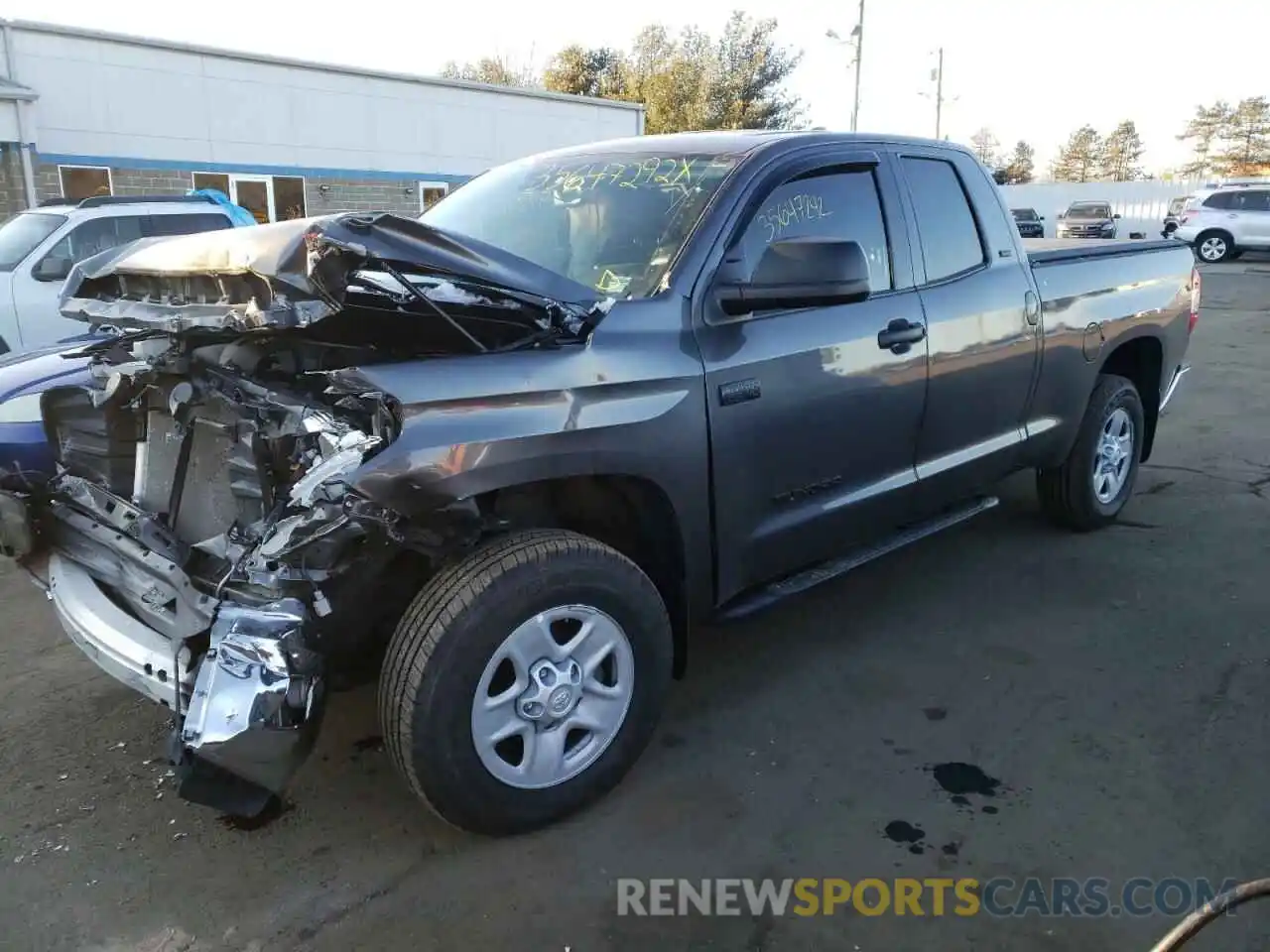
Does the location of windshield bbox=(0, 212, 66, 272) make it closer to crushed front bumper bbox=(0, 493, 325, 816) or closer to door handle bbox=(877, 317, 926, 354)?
crushed front bumper bbox=(0, 493, 325, 816)

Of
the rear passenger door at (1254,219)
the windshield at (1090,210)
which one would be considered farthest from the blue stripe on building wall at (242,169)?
the windshield at (1090,210)

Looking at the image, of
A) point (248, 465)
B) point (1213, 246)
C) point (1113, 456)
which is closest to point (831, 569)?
point (248, 465)

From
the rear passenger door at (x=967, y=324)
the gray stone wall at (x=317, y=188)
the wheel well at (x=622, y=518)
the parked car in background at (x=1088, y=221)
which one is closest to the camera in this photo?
the wheel well at (x=622, y=518)

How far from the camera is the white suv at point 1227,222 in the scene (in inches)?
1025

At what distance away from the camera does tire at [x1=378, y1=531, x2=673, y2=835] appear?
8.32 feet

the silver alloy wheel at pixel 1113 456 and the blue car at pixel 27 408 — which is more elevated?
the blue car at pixel 27 408

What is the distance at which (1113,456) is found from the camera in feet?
17.3

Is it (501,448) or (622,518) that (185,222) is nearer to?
(622,518)

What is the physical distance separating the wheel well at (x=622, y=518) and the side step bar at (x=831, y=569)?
0.23 metres

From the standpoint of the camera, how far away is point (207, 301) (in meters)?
2.73

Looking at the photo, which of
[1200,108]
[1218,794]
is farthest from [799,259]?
[1200,108]

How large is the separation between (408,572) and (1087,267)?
3.66 m

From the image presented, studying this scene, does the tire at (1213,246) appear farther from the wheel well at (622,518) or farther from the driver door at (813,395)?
the wheel well at (622,518)

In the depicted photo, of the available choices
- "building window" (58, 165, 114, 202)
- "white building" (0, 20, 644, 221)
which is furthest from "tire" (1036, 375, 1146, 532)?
"building window" (58, 165, 114, 202)
